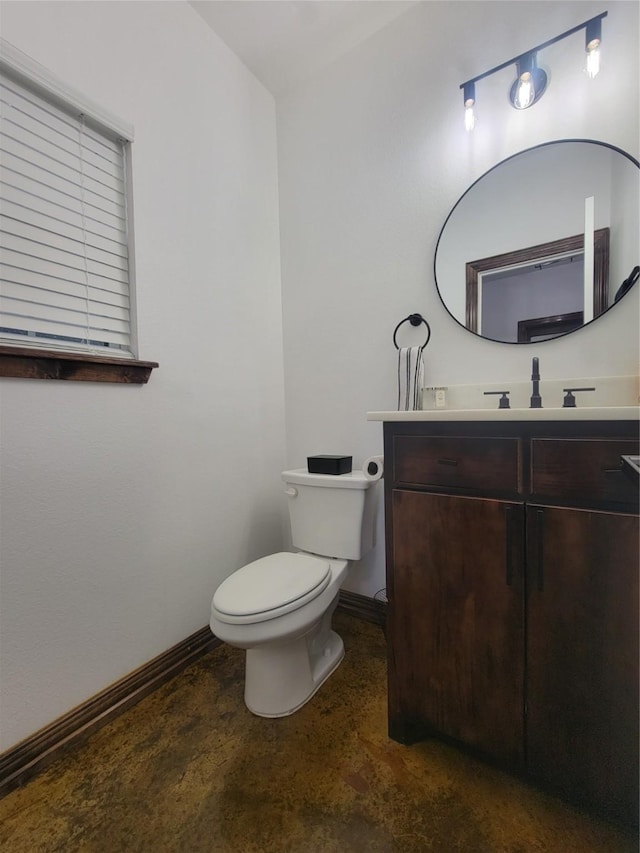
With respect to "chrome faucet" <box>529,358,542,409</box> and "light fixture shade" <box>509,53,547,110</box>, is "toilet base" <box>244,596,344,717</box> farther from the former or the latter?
"light fixture shade" <box>509,53,547,110</box>

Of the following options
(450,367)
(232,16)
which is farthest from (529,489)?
(232,16)

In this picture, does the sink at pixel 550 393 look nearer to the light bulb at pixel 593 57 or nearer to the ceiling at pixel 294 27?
the light bulb at pixel 593 57

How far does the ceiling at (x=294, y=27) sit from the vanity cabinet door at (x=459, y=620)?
200 centimetres

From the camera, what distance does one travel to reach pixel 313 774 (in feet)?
3.35

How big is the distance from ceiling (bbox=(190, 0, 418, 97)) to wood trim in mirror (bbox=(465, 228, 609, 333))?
1.17 meters

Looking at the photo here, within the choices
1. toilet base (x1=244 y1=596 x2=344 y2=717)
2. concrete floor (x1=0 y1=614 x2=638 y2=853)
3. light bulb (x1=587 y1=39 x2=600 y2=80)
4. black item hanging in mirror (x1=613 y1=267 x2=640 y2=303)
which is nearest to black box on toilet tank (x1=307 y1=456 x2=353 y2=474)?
toilet base (x1=244 y1=596 x2=344 y2=717)

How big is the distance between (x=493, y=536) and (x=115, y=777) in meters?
1.25

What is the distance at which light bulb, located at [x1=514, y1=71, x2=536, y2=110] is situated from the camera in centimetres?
127

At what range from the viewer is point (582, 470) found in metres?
0.82

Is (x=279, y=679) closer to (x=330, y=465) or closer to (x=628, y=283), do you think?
(x=330, y=465)

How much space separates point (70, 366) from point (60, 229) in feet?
1.44

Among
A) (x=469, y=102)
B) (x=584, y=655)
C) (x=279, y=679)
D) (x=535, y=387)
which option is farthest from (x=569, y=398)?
(x=279, y=679)

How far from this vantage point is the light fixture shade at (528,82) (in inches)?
49.9

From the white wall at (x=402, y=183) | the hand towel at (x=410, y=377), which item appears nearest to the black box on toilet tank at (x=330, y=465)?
the white wall at (x=402, y=183)
